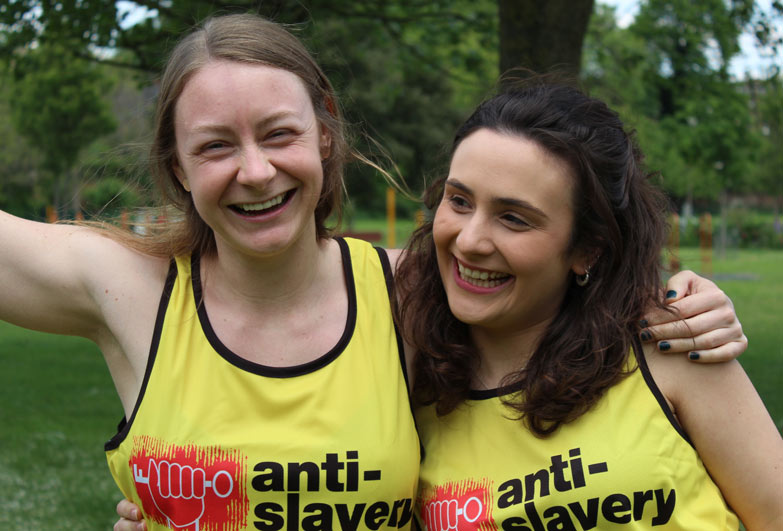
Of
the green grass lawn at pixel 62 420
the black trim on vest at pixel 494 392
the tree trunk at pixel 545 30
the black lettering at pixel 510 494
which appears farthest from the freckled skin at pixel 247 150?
the tree trunk at pixel 545 30

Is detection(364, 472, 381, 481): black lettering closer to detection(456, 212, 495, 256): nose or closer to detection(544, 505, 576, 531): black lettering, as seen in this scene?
detection(544, 505, 576, 531): black lettering

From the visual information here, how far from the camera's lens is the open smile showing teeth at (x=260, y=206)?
7.90ft

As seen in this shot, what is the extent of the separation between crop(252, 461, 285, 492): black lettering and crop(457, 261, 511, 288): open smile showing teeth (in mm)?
755

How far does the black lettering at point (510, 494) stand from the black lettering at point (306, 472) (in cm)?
51

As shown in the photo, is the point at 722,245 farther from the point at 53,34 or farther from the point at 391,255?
the point at 391,255

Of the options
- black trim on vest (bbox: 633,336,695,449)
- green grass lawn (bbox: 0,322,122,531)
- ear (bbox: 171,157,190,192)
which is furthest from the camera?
green grass lawn (bbox: 0,322,122,531)

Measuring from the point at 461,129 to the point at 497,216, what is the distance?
37cm

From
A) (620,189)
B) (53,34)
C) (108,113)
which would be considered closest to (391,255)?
(620,189)

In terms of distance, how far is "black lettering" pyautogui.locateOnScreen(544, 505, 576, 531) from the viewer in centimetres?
226

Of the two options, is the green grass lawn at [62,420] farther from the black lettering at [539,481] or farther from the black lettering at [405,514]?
the black lettering at [539,481]

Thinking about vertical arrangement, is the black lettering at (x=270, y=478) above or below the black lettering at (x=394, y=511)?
above

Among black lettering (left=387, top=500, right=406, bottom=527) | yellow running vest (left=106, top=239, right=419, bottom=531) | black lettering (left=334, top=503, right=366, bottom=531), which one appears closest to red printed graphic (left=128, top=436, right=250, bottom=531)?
yellow running vest (left=106, top=239, right=419, bottom=531)

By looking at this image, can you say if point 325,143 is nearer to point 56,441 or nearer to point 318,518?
point 318,518

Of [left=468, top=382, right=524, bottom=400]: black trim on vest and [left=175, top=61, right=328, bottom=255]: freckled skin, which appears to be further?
[left=468, top=382, right=524, bottom=400]: black trim on vest
